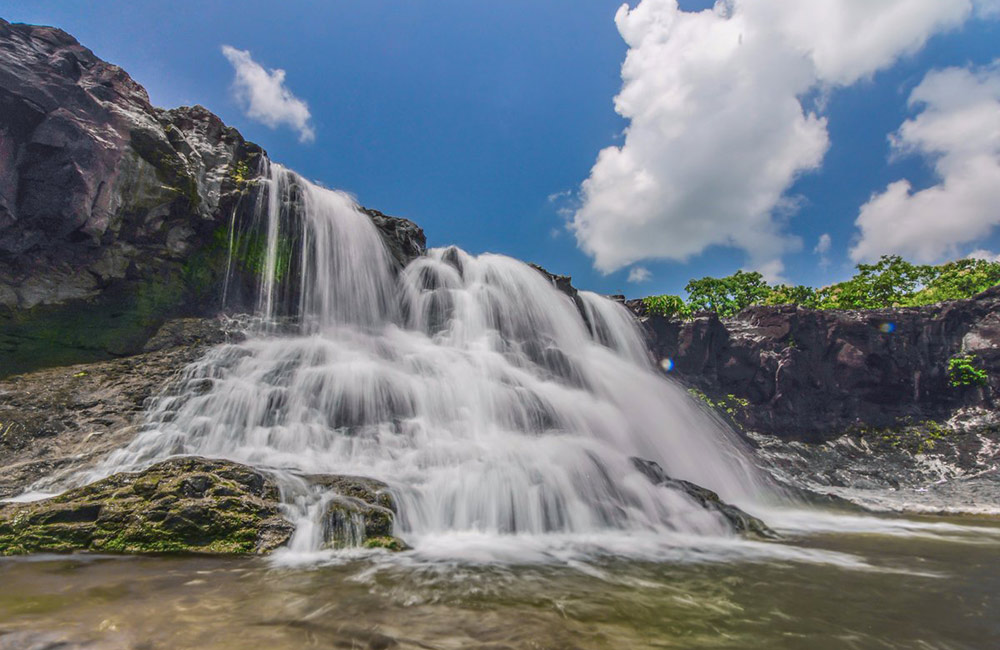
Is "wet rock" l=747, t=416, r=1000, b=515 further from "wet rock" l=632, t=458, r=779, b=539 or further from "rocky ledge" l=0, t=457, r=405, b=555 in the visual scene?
"rocky ledge" l=0, t=457, r=405, b=555

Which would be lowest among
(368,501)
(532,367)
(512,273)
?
(368,501)

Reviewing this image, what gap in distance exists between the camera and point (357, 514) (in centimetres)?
640

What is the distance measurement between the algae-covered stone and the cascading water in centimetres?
61

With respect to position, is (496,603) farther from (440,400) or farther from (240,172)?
(240,172)

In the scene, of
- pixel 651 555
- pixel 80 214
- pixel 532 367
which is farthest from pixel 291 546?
pixel 80 214

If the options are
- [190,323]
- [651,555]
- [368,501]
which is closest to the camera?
[651,555]

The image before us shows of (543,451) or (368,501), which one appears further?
(543,451)

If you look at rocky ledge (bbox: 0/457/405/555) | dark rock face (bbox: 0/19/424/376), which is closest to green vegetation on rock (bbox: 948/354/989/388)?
rocky ledge (bbox: 0/457/405/555)

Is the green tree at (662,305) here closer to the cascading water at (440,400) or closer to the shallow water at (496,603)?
the cascading water at (440,400)

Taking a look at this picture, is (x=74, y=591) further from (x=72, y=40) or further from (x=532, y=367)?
(x=72, y=40)

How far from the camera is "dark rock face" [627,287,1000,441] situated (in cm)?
2150

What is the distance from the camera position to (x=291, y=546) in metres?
5.87

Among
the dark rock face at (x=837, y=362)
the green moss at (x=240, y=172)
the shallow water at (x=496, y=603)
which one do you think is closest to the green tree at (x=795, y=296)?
the dark rock face at (x=837, y=362)

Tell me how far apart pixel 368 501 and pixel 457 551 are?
1.78 metres
